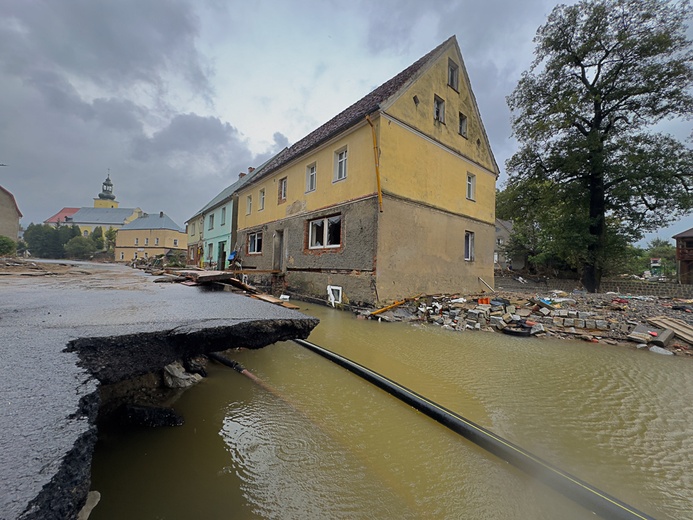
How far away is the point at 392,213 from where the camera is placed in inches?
362

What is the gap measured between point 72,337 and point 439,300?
8.97 meters

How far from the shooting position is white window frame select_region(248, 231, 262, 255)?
16.1m

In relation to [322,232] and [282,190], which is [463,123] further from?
[282,190]

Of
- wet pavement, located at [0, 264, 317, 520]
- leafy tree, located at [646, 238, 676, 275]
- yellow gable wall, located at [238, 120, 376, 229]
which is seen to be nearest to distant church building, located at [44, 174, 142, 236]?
yellow gable wall, located at [238, 120, 376, 229]

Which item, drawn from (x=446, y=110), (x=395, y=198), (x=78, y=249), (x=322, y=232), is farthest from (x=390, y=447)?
(x=78, y=249)

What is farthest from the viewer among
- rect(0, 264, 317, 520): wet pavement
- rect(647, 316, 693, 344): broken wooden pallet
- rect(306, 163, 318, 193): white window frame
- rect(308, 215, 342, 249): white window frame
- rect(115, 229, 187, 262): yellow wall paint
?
rect(115, 229, 187, 262): yellow wall paint

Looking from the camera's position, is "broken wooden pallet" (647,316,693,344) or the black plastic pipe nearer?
the black plastic pipe

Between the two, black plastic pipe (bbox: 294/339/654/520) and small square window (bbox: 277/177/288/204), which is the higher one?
small square window (bbox: 277/177/288/204)

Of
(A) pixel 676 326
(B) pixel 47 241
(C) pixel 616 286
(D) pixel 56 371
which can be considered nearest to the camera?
(D) pixel 56 371

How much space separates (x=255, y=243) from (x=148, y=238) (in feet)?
140

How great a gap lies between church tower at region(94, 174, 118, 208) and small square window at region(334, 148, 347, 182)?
3655 inches

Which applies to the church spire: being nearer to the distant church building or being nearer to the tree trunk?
the distant church building

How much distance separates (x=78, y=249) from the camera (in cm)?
5009

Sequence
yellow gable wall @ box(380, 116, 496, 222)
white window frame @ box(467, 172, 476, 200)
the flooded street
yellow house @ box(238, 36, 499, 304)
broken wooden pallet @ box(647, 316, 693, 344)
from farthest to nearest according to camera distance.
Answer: white window frame @ box(467, 172, 476, 200)
yellow gable wall @ box(380, 116, 496, 222)
yellow house @ box(238, 36, 499, 304)
broken wooden pallet @ box(647, 316, 693, 344)
the flooded street
